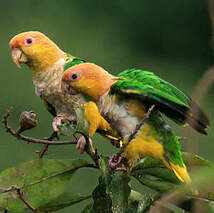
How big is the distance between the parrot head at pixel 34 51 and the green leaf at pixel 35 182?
61cm

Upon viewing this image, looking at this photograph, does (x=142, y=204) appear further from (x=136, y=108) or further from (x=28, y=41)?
(x=28, y=41)

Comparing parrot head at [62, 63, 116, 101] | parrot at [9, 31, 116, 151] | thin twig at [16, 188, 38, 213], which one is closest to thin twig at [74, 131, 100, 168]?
thin twig at [16, 188, 38, 213]

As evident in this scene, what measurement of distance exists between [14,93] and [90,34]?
194cm

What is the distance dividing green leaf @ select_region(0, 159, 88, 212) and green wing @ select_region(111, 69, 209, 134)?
0.19m

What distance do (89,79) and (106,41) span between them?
5373 mm

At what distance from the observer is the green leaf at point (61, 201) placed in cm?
111

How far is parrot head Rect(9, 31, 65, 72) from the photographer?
1.67 meters

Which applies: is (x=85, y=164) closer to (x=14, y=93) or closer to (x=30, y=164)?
(x=30, y=164)

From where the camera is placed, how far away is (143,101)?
1.25m

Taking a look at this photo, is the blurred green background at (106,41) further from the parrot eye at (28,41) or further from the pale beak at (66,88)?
the pale beak at (66,88)

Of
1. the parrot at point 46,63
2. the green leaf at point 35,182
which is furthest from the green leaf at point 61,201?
the parrot at point 46,63

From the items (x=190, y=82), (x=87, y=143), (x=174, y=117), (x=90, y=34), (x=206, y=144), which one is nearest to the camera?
(x=87, y=143)

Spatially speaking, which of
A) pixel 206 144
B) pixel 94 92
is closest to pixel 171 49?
pixel 206 144

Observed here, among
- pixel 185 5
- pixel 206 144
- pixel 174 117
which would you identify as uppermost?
pixel 174 117
